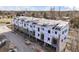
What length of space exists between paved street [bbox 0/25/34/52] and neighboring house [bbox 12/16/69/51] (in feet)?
0.28

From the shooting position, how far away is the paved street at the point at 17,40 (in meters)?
2.09

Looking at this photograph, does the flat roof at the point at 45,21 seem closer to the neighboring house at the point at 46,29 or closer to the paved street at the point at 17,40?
the neighboring house at the point at 46,29

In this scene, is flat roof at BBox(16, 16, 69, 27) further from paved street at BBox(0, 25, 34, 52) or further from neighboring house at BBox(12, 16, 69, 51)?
paved street at BBox(0, 25, 34, 52)

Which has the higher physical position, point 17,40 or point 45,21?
point 45,21

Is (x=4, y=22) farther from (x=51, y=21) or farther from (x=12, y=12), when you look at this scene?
(x=51, y=21)

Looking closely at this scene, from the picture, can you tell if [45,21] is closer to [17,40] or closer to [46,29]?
[46,29]

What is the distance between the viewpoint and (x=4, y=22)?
6.84 ft

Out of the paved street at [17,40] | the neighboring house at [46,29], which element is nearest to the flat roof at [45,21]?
the neighboring house at [46,29]

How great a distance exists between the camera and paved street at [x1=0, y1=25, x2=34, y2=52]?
209 cm

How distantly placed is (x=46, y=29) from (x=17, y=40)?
0.96ft

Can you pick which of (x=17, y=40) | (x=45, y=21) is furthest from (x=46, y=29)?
(x=17, y=40)

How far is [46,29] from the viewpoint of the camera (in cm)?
209

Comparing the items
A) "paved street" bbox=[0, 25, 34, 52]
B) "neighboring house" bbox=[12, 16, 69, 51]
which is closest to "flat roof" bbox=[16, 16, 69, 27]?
"neighboring house" bbox=[12, 16, 69, 51]
